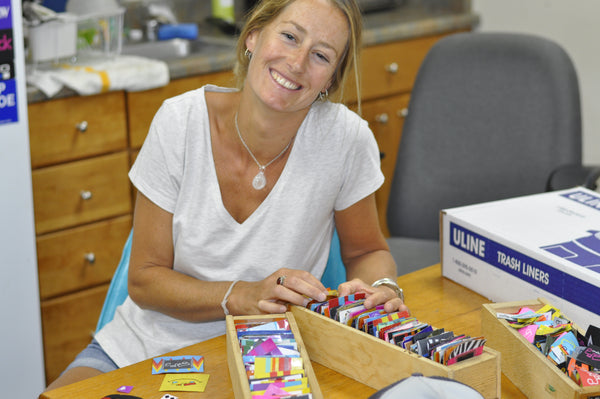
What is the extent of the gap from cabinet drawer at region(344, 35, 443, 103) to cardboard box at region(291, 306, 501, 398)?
1998 mm

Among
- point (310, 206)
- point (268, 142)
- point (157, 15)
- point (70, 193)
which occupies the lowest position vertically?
point (70, 193)

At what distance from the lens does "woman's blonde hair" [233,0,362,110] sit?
1.41 metres

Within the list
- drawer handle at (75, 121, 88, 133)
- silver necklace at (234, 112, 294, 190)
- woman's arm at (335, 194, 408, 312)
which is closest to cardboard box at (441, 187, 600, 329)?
woman's arm at (335, 194, 408, 312)

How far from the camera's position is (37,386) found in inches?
87.5

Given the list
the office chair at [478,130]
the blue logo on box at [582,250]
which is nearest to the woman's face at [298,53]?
the blue logo on box at [582,250]

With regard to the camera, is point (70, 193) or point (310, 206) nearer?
point (310, 206)

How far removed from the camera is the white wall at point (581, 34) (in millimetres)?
3055

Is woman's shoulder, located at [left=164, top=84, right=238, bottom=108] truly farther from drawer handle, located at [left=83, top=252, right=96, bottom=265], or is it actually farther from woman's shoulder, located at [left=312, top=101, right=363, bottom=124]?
drawer handle, located at [left=83, top=252, right=96, bottom=265]

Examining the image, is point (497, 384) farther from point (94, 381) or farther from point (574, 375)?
point (94, 381)

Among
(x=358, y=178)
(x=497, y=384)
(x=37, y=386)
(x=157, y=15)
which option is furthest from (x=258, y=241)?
(x=157, y=15)

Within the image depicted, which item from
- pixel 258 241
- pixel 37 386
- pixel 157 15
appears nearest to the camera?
pixel 258 241

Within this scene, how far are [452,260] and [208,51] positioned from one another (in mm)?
1670

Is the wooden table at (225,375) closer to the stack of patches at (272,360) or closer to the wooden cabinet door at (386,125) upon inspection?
the stack of patches at (272,360)

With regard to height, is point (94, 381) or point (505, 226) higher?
point (505, 226)
